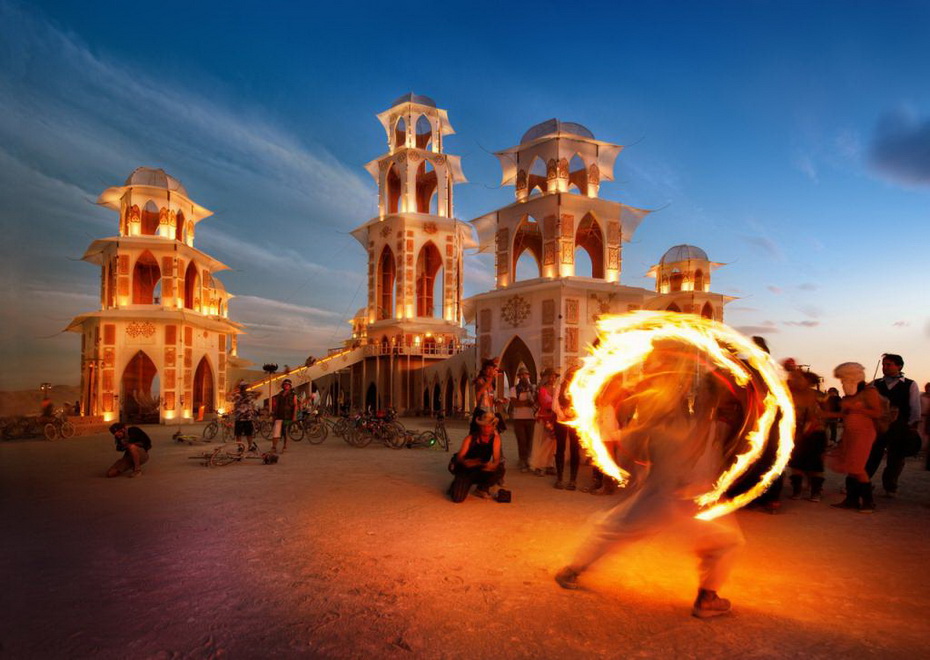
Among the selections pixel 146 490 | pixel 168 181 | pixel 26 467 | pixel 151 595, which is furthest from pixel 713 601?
pixel 168 181

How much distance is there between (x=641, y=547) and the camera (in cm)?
565

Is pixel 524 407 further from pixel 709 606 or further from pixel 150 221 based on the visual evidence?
pixel 150 221

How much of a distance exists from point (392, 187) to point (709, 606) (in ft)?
123

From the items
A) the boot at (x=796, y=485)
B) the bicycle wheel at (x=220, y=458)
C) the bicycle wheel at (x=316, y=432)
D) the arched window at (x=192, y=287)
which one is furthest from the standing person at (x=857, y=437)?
the arched window at (x=192, y=287)

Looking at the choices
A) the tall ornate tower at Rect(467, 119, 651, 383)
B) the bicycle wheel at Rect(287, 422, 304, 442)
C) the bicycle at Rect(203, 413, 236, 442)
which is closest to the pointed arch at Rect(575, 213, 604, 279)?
the tall ornate tower at Rect(467, 119, 651, 383)

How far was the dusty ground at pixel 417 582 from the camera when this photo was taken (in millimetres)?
3568

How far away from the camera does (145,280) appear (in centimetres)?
3133

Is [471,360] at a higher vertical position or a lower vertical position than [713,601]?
higher

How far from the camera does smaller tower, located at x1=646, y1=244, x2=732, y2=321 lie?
1436 inches

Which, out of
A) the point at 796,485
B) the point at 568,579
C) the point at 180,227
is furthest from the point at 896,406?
the point at 180,227

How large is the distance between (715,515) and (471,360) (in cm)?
2509

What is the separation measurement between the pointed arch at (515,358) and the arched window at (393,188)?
18.0 meters

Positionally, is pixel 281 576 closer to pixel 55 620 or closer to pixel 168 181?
Result: pixel 55 620

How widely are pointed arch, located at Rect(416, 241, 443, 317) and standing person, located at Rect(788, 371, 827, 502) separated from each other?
102 feet
